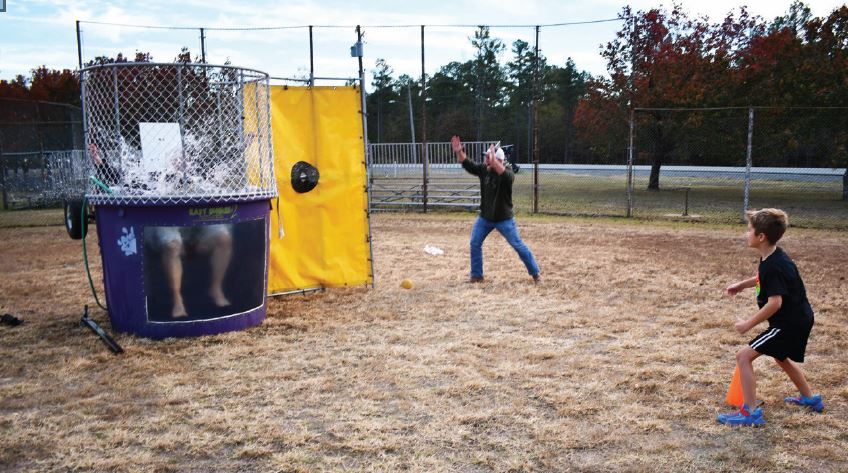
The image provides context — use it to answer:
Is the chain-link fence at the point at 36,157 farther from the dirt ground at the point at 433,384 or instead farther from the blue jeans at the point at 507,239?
the blue jeans at the point at 507,239

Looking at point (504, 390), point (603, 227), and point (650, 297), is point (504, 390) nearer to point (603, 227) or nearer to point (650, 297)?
point (650, 297)

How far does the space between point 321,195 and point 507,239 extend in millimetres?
2332

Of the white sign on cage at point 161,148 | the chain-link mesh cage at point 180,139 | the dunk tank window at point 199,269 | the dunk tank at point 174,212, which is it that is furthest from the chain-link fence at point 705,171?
the white sign on cage at point 161,148

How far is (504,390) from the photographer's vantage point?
459 centimetres

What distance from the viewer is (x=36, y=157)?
2114 cm

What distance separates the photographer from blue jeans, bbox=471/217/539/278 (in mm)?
8141

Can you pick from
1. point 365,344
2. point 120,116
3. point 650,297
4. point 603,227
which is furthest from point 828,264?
point 120,116

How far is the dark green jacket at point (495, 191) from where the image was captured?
8047mm

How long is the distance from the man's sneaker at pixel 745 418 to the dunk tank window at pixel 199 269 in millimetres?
4177

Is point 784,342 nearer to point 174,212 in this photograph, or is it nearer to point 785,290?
point 785,290

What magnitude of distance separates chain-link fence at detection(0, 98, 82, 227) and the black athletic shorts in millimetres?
18336

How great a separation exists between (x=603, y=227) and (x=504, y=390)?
31.9ft

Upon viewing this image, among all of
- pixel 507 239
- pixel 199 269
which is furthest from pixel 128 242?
pixel 507 239

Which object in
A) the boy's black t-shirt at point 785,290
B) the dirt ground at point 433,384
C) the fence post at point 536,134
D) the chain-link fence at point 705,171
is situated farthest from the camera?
the chain-link fence at point 705,171
